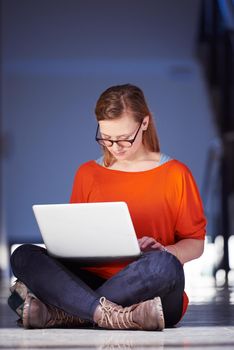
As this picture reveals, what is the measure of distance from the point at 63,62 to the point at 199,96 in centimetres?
145

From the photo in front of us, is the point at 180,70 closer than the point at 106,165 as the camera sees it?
No

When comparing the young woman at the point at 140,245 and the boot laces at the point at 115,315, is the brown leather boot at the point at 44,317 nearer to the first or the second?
the young woman at the point at 140,245

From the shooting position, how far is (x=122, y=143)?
196cm

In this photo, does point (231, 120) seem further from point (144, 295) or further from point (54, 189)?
point (54, 189)

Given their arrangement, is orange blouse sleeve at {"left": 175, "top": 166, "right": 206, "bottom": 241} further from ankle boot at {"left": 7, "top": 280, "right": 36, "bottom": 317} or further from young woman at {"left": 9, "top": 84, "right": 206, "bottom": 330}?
ankle boot at {"left": 7, "top": 280, "right": 36, "bottom": 317}

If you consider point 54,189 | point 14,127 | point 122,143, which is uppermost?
point 122,143

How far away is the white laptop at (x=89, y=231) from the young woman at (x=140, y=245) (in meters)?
0.04

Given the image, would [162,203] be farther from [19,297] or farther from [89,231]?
[19,297]

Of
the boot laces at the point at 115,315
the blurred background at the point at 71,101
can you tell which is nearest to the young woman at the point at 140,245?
the boot laces at the point at 115,315

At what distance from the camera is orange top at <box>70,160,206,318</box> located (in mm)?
1952

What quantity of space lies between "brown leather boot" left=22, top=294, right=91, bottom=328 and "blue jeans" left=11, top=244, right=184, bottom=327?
0.02 metres

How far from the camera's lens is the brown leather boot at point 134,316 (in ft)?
5.77

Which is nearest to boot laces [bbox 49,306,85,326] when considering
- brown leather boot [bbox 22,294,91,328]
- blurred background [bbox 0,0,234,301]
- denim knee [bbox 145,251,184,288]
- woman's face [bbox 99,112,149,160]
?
brown leather boot [bbox 22,294,91,328]

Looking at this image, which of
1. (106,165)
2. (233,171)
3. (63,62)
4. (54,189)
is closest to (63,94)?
(63,62)
